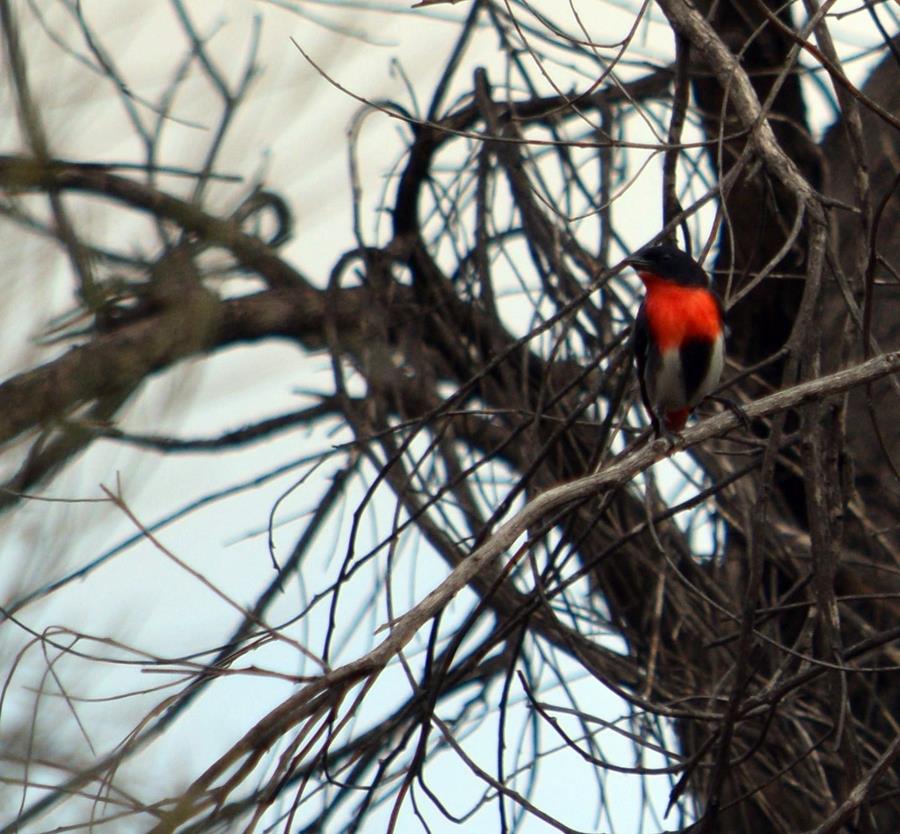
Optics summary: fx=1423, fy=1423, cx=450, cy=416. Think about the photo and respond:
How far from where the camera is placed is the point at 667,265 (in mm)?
3807

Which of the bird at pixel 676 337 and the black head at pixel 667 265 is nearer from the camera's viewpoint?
the black head at pixel 667 265

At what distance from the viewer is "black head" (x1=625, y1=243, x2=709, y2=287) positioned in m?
3.70

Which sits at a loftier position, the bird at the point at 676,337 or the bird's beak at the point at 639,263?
the bird's beak at the point at 639,263

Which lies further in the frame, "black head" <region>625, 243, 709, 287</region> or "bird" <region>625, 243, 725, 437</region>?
"bird" <region>625, 243, 725, 437</region>

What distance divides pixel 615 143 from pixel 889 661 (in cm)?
250

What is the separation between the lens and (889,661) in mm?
4551

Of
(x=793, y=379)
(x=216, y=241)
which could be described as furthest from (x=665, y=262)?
(x=216, y=241)

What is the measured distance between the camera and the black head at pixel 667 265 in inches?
146

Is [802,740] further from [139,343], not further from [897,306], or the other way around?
[139,343]

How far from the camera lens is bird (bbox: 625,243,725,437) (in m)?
3.87

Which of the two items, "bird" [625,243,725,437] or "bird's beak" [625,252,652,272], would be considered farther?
"bird" [625,243,725,437]

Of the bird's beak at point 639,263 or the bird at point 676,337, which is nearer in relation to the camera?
the bird's beak at point 639,263

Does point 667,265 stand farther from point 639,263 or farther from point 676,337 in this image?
point 676,337

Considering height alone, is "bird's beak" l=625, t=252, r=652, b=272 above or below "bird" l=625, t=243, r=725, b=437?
above
